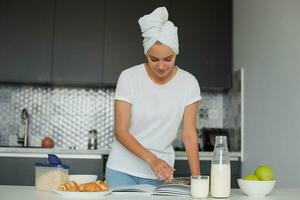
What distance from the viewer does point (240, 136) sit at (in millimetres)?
3707

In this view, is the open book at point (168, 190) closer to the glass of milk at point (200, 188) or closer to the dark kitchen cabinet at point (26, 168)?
the glass of milk at point (200, 188)

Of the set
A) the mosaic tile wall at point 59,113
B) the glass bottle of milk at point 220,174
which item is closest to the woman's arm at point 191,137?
the glass bottle of milk at point 220,174

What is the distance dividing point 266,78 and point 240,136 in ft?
2.34

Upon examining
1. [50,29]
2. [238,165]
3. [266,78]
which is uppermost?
[50,29]

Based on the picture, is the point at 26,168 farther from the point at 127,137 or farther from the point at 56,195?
the point at 56,195

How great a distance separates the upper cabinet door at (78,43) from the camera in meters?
3.80

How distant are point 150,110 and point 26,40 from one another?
196 centimetres

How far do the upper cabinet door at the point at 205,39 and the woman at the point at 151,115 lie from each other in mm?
1663

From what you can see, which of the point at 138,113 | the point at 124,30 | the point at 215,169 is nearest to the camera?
the point at 215,169

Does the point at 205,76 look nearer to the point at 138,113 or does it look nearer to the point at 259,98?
the point at 259,98

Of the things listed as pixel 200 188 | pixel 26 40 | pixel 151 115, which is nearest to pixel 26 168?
pixel 26 40

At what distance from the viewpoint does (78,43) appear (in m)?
3.82

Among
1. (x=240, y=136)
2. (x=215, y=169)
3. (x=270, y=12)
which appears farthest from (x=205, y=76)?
(x=215, y=169)

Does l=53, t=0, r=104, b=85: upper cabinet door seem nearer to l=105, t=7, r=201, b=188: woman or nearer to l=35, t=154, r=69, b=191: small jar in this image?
l=105, t=7, r=201, b=188: woman
